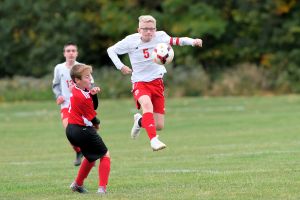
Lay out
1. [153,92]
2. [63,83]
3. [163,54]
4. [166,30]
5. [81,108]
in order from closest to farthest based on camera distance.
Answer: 1. [81,108]
2. [163,54]
3. [153,92]
4. [63,83]
5. [166,30]

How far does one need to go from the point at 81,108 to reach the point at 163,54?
2.65m

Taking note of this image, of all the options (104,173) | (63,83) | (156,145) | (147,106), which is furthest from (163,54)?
(63,83)

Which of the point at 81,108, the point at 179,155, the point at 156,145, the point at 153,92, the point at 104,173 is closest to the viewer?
the point at 104,173

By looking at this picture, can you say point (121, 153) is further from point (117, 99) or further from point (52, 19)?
point (52, 19)

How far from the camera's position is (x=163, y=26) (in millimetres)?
46062

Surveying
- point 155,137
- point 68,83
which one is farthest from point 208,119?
point 155,137

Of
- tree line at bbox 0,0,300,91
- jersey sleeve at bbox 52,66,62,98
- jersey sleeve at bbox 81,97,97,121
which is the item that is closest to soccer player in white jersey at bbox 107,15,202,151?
jersey sleeve at bbox 52,66,62,98

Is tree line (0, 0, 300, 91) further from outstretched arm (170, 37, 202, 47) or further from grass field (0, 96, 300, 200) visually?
outstretched arm (170, 37, 202, 47)

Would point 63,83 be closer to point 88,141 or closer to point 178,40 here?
point 178,40

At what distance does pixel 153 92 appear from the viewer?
14.5 m

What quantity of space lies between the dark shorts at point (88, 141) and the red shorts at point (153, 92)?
10.3 ft

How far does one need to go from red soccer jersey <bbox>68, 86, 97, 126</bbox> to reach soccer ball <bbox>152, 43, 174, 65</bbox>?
2.56 m

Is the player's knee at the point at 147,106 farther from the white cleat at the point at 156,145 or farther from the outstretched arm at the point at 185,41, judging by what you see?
the outstretched arm at the point at 185,41

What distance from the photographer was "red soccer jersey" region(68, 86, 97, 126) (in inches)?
437
